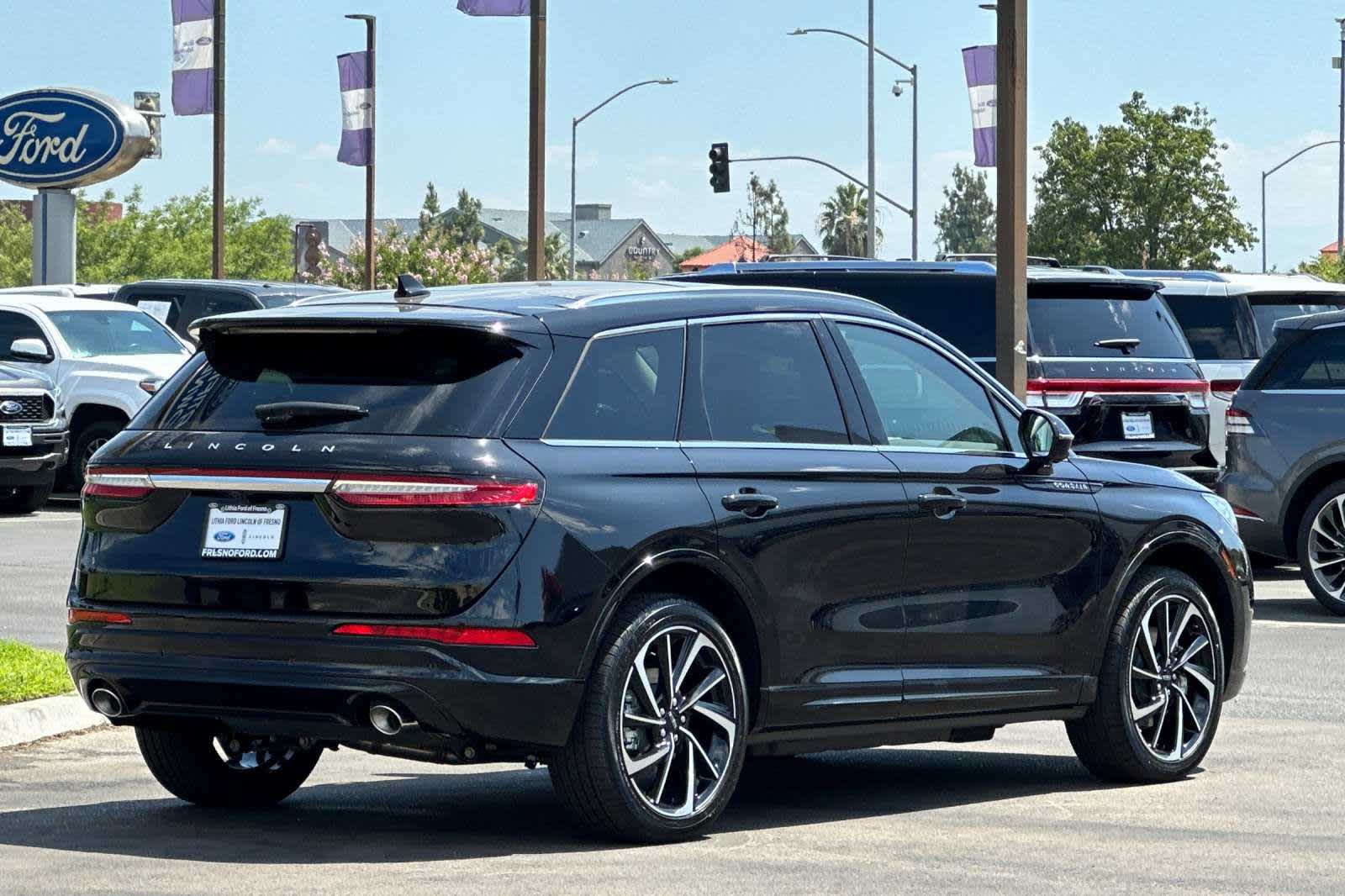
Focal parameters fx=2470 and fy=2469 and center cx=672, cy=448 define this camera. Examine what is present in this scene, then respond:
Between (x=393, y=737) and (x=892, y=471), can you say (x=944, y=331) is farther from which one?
(x=393, y=737)

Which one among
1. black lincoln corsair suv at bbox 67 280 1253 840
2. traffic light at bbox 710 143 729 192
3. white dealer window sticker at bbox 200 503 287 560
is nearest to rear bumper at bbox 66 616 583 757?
black lincoln corsair suv at bbox 67 280 1253 840

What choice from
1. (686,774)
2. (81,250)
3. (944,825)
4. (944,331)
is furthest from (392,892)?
(81,250)

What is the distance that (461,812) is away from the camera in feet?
26.6

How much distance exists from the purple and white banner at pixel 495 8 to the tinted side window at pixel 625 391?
20.2 meters

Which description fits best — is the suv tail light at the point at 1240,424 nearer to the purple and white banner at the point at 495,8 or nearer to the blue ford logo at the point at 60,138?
the purple and white banner at the point at 495,8

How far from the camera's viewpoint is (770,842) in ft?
24.4

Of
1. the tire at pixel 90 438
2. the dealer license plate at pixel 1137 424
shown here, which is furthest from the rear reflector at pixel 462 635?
the tire at pixel 90 438

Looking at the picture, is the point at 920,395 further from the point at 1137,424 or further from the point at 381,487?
the point at 1137,424

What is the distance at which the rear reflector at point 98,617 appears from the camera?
7289 millimetres

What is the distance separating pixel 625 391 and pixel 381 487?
89 cm

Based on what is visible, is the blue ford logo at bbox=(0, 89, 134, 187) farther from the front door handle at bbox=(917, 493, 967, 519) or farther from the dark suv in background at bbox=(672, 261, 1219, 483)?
the front door handle at bbox=(917, 493, 967, 519)

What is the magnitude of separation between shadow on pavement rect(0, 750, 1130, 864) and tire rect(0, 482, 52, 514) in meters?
14.7

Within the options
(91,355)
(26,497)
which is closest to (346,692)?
(26,497)

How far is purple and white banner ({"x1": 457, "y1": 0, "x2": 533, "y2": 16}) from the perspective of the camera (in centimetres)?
2725
